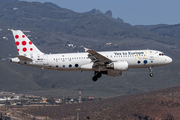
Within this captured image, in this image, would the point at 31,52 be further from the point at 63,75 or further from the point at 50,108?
the point at 50,108

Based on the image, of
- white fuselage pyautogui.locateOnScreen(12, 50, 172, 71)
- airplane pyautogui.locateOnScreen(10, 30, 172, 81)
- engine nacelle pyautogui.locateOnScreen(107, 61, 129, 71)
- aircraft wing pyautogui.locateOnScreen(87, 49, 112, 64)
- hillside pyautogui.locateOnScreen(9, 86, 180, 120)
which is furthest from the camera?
hillside pyautogui.locateOnScreen(9, 86, 180, 120)

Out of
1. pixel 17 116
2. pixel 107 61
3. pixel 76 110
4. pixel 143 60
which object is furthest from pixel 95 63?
pixel 76 110

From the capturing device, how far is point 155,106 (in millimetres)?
154125

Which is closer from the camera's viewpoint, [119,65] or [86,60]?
[119,65]

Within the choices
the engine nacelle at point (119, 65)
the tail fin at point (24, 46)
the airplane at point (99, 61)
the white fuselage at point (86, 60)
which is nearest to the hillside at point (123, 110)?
the white fuselage at point (86, 60)

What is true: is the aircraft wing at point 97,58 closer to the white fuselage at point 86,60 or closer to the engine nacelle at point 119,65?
the engine nacelle at point 119,65

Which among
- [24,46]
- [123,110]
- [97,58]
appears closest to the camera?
[97,58]

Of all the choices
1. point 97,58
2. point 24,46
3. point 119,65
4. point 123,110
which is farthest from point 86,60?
point 123,110

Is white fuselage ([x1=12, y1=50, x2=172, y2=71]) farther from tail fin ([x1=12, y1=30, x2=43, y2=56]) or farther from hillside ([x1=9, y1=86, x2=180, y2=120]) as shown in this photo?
hillside ([x1=9, y1=86, x2=180, y2=120])

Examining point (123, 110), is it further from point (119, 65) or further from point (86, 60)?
point (119, 65)

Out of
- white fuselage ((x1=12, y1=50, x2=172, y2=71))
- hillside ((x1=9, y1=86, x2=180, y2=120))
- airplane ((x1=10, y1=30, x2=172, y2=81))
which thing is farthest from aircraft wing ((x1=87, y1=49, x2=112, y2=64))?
hillside ((x1=9, y1=86, x2=180, y2=120))

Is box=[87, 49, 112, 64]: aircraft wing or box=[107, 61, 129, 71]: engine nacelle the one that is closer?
box=[87, 49, 112, 64]: aircraft wing

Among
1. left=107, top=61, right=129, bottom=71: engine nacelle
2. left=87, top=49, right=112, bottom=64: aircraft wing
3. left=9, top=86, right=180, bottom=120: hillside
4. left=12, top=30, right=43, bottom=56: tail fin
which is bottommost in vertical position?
left=9, top=86, right=180, bottom=120: hillside

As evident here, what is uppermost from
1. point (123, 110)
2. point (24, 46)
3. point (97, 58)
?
point (24, 46)
